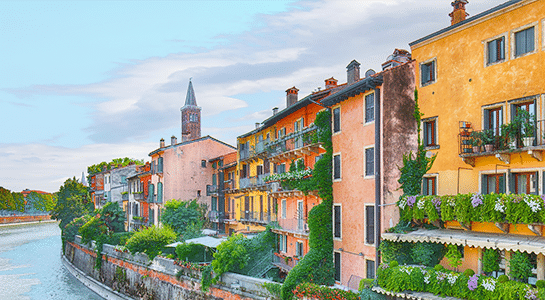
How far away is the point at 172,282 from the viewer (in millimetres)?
33062

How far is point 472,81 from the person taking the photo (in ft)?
64.3

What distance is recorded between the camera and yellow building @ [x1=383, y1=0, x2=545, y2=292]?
1723cm

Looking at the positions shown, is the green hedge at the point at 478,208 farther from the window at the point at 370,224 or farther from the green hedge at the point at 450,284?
the window at the point at 370,224

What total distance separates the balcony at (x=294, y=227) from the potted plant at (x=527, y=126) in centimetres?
1373

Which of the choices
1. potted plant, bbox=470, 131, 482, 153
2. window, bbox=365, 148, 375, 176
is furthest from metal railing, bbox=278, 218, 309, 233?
potted plant, bbox=470, 131, 482, 153

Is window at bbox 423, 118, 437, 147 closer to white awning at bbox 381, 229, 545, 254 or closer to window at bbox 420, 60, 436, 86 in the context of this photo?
window at bbox 420, 60, 436, 86

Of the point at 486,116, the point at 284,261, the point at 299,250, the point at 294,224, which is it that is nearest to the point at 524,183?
the point at 486,116

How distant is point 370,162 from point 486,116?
6.03m

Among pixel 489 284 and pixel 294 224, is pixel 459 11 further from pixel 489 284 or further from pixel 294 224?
pixel 294 224

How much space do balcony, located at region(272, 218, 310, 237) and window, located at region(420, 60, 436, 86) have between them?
1078 centimetres

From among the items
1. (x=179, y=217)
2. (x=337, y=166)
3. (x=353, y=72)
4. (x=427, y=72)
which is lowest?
(x=179, y=217)

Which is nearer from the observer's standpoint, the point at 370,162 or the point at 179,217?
the point at 370,162

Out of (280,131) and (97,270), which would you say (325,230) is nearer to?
(280,131)

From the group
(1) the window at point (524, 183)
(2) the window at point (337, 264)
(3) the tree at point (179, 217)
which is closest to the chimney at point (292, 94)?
(2) the window at point (337, 264)
